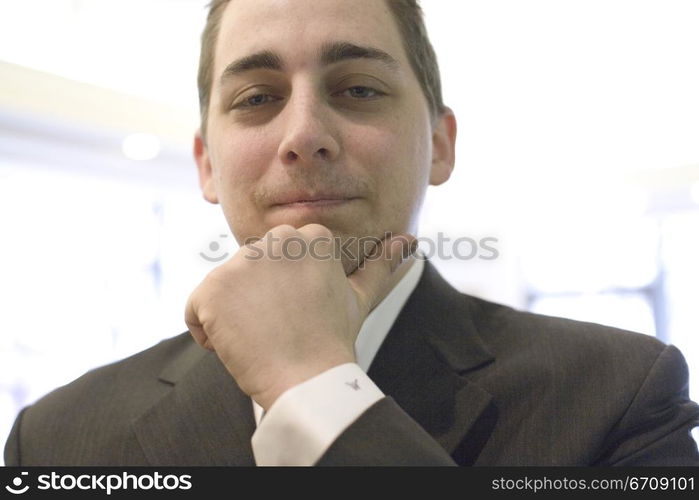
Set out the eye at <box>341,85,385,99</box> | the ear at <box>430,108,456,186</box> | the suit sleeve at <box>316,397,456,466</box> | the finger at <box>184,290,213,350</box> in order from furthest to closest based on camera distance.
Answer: the ear at <box>430,108,456,186</box> → the eye at <box>341,85,385,99</box> → the finger at <box>184,290,213,350</box> → the suit sleeve at <box>316,397,456,466</box>

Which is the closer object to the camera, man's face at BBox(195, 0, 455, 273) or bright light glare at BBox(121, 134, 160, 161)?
man's face at BBox(195, 0, 455, 273)

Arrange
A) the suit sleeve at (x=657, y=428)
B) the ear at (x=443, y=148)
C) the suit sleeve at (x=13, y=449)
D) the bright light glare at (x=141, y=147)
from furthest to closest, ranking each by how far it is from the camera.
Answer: the bright light glare at (x=141, y=147)
the ear at (x=443, y=148)
the suit sleeve at (x=13, y=449)
the suit sleeve at (x=657, y=428)

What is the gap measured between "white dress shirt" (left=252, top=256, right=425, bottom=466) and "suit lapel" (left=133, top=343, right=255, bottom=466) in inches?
13.7

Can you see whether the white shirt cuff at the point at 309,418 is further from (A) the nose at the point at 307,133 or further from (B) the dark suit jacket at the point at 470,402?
(A) the nose at the point at 307,133

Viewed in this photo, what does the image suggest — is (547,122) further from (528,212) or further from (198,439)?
(198,439)

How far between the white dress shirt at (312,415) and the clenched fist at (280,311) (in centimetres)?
2

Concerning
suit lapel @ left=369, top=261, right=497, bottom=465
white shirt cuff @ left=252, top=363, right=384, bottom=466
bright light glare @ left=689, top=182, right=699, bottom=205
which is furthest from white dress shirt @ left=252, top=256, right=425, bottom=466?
bright light glare @ left=689, top=182, right=699, bottom=205

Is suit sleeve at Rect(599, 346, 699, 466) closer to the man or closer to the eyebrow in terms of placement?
the man

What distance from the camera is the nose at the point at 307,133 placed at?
110 centimetres

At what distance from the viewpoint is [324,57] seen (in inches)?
45.8

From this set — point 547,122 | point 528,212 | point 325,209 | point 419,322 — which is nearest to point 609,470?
point 419,322

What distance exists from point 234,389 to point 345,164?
0.46 meters

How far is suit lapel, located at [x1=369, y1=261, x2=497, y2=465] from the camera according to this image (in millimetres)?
1120

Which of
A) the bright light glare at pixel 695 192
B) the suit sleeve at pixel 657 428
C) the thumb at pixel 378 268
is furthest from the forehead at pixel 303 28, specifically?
the bright light glare at pixel 695 192
